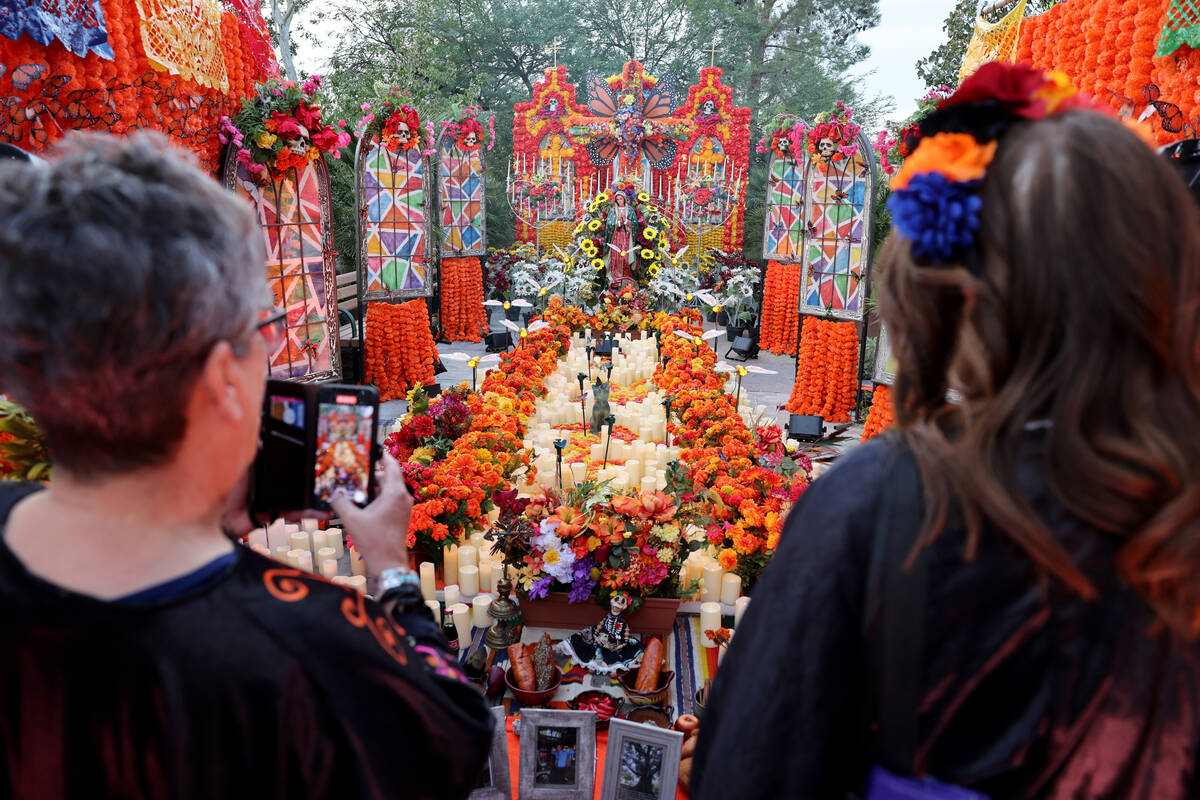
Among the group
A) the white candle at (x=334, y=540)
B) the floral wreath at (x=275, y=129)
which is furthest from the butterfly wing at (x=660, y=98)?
the white candle at (x=334, y=540)

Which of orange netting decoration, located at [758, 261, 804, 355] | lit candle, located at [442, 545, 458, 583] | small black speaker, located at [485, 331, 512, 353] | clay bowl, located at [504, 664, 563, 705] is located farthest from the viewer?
orange netting decoration, located at [758, 261, 804, 355]

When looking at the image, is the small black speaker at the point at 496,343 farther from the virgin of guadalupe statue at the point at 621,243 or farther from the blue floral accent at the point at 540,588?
the blue floral accent at the point at 540,588

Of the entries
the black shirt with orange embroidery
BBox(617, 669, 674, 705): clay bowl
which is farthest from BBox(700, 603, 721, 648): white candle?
the black shirt with orange embroidery

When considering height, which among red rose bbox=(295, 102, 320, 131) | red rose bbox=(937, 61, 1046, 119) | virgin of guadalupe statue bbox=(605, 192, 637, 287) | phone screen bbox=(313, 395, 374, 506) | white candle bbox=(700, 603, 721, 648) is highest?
red rose bbox=(295, 102, 320, 131)

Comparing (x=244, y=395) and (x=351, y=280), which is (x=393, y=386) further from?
(x=244, y=395)

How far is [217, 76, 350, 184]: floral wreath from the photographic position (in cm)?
498

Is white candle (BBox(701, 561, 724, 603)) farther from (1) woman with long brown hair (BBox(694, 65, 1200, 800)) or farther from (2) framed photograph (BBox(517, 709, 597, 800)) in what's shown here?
(1) woman with long brown hair (BBox(694, 65, 1200, 800))

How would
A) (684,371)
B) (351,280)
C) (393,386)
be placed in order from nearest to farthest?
(684,371) → (393,386) → (351,280)

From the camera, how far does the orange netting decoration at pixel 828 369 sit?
25.0 feet

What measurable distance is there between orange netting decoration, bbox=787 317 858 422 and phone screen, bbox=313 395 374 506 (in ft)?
23.0

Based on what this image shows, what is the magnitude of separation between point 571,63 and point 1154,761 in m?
24.6

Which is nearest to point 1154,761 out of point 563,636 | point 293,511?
point 293,511

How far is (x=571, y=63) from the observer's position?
2273 centimetres

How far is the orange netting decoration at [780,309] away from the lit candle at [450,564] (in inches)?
370
